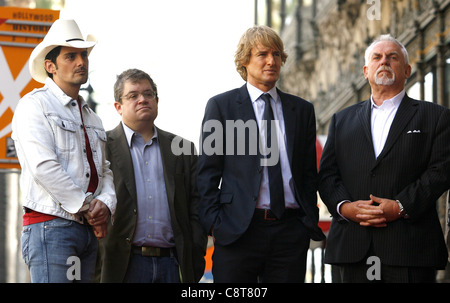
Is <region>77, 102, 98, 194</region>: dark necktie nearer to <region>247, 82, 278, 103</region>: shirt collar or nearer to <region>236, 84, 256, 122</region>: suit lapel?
<region>236, 84, 256, 122</region>: suit lapel

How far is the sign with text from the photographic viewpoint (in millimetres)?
8992

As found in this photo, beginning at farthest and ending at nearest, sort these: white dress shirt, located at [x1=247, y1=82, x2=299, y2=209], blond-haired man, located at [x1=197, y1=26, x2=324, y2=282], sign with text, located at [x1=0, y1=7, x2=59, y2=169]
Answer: sign with text, located at [x1=0, y1=7, x2=59, y2=169], white dress shirt, located at [x1=247, y1=82, x2=299, y2=209], blond-haired man, located at [x1=197, y1=26, x2=324, y2=282]

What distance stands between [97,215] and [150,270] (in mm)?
1048

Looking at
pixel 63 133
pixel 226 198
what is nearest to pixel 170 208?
pixel 226 198

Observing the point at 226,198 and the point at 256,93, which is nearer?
the point at 226,198

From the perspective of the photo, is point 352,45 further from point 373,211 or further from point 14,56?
point 373,211

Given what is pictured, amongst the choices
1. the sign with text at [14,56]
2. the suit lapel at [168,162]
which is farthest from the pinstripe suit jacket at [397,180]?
the sign with text at [14,56]

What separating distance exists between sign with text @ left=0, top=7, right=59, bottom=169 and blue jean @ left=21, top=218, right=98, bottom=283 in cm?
303

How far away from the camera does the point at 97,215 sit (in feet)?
20.0

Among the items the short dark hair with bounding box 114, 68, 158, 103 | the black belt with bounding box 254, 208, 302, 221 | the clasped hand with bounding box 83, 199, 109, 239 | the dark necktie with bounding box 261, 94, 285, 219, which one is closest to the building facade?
the dark necktie with bounding box 261, 94, 285, 219
